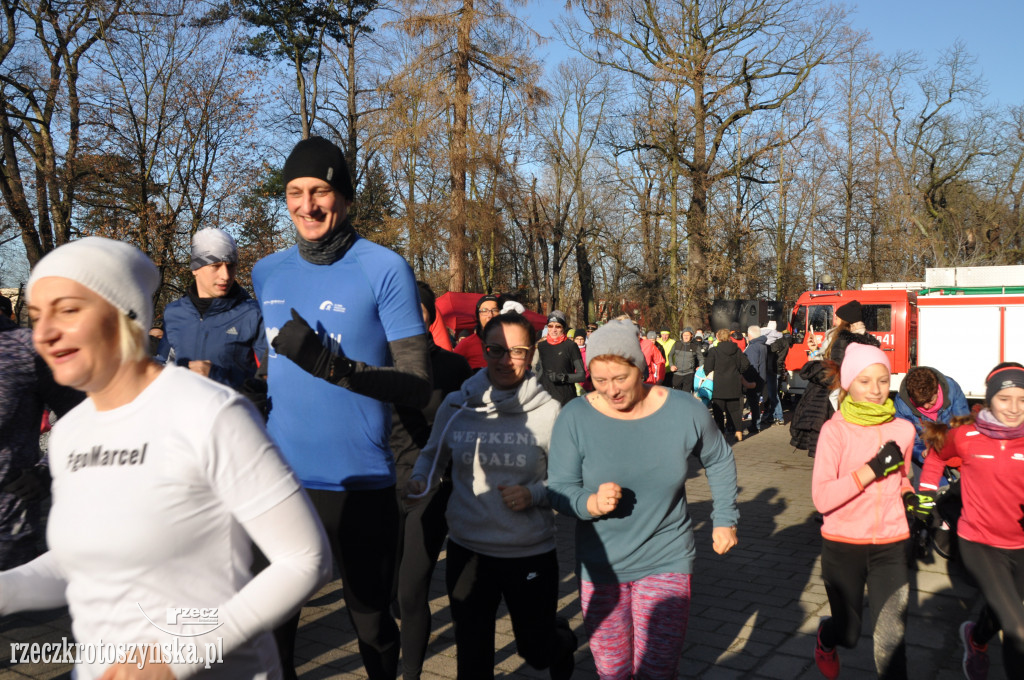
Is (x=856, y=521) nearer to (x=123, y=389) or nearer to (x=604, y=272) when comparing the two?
(x=123, y=389)

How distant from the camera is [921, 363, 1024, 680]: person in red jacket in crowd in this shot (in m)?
4.17

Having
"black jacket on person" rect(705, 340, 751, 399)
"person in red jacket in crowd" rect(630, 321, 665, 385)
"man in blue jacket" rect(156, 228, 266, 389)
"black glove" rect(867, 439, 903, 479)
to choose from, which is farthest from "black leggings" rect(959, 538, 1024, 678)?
"black jacket on person" rect(705, 340, 751, 399)

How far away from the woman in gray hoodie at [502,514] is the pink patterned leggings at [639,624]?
0.27m

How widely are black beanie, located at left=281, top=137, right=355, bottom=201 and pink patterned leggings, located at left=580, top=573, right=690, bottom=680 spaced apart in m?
1.86

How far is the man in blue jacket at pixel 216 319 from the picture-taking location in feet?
13.8

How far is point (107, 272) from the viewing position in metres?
1.77

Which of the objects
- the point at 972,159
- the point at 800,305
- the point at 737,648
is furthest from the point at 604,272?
the point at 737,648

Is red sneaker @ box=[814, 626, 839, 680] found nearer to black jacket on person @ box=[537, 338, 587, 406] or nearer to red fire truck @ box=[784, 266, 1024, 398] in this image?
black jacket on person @ box=[537, 338, 587, 406]

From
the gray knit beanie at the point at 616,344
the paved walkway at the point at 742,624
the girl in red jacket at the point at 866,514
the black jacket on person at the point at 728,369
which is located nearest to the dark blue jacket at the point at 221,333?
the gray knit beanie at the point at 616,344

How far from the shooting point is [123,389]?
A: 1813 mm

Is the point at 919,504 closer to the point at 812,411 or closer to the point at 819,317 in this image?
the point at 812,411

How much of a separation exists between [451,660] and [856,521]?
2.29 meters

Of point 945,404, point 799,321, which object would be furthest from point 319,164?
point 799,321

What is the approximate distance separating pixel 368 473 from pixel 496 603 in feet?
3.66
